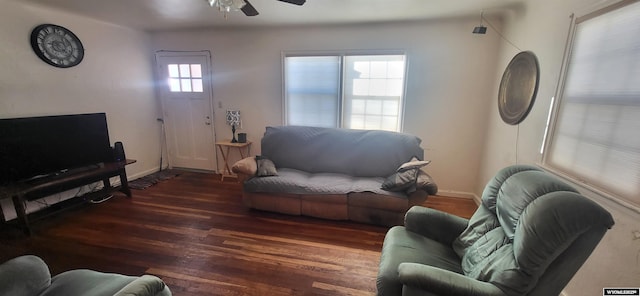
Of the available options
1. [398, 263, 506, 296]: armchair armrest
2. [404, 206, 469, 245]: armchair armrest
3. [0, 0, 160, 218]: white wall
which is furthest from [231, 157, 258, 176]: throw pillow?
[0, 0, 160, 218]: white wall

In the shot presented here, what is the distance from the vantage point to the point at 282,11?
302 centimetres

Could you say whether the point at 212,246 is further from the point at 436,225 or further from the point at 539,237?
the point at 539,237

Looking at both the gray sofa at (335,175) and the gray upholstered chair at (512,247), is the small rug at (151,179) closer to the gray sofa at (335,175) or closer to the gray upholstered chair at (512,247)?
the gray sofa at (335,175)

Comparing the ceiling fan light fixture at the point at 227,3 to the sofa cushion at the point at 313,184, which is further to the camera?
the sofa cushion at the point at 313,184

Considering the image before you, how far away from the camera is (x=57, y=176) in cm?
281

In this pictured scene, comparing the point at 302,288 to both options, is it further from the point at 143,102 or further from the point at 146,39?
the point at 146,39

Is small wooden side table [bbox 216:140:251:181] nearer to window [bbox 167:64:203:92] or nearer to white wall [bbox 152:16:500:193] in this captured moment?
white wall [bbox 152:16:500:193]

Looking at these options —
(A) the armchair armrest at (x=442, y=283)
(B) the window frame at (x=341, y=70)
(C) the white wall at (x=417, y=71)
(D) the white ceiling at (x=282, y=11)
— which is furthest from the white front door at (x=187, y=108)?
(A) the armchair armrest at (x=442, y=283)

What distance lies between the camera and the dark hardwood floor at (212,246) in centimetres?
196

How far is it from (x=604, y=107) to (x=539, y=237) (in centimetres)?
116

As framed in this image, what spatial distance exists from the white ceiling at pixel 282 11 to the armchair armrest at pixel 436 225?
218cm

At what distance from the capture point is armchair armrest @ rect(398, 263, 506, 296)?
117cm

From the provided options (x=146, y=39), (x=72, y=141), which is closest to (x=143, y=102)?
(x=146, y=39)

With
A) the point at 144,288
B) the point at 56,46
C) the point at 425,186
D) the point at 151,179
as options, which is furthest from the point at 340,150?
the point at 56,46
